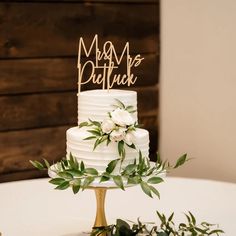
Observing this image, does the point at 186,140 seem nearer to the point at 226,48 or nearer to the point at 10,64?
the point at 226,48

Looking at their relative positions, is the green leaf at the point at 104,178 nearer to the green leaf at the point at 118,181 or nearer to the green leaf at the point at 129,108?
the green leaf at the point at 118,181

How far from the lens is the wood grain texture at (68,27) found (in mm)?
2297

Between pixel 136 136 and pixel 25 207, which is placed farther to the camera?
pixel 25 207

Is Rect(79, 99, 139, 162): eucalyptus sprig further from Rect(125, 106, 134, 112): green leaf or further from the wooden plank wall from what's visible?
the wooden plank wall

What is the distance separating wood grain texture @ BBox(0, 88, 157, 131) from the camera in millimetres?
2340

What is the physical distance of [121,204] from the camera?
187 cm

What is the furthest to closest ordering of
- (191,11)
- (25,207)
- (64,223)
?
(191,11) → (25,207) → (64,223)

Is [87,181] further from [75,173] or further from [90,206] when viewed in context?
[90,206]

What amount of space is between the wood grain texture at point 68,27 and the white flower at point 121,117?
1.16 metres

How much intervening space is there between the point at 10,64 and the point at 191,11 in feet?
2.96

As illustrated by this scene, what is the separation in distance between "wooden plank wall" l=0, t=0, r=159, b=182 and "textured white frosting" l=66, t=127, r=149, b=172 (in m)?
1.07

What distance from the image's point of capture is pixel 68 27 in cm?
241

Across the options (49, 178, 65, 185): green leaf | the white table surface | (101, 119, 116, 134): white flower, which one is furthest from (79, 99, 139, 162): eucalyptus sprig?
the white table surface

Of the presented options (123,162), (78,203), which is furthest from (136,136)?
(78,203)
